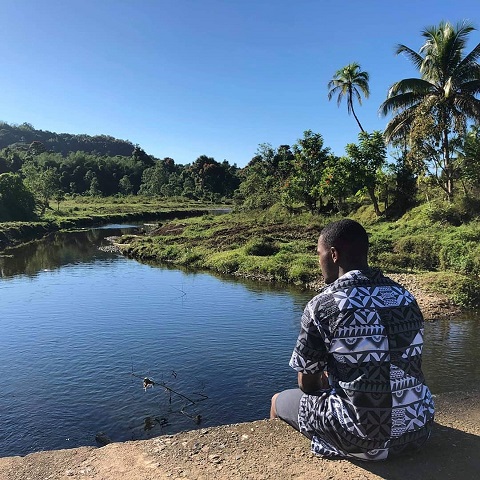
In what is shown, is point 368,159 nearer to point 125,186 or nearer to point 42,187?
point 42,187

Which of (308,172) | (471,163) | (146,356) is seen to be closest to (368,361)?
(146,356)

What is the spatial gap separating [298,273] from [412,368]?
61.6 feet

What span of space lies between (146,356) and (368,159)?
28160mm

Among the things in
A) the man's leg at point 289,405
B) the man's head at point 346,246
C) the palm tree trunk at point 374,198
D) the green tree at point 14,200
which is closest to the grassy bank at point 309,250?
the palm tree trunk at point 374,198

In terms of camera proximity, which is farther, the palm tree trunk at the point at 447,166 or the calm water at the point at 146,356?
the palm tree trunk at the point at 447,166

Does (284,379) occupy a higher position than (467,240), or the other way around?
(467,240)

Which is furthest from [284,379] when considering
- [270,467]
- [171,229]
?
[171,229]

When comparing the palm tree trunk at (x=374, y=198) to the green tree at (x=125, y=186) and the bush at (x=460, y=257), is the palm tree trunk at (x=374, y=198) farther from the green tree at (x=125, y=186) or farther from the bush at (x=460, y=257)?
the green tree at (x=125, y=186)

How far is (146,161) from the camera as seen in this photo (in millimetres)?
138875

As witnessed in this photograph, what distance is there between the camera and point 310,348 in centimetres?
354

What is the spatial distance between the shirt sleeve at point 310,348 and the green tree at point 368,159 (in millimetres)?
33201

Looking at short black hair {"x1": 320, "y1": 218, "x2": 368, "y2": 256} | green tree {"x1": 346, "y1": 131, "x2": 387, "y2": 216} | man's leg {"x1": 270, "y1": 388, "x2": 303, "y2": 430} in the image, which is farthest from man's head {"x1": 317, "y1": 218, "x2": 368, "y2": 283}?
green tree {"x1": 346, "y1": 131, "x2": 387, "y2": 216}

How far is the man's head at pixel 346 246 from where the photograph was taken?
3.62 metres

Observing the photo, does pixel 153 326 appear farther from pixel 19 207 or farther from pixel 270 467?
pixel 19 207
